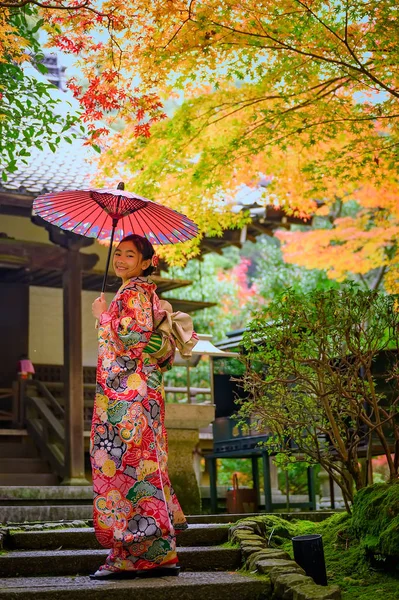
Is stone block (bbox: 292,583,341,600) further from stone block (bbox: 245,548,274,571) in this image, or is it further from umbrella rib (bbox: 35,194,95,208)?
umbrella rib (bbox: 35,194,95,208)

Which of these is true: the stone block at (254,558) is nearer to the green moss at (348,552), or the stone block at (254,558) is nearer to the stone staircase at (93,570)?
the stone staircase at (93,570)

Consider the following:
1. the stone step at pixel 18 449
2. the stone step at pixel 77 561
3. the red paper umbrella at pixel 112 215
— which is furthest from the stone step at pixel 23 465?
the red paper umbrella at pixel 112 215

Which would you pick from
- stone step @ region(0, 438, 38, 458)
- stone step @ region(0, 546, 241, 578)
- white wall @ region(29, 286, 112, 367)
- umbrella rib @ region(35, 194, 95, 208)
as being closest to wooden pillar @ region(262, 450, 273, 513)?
stone step @ region(0, 438, 38, 458)

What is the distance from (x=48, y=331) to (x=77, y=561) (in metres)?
9.47

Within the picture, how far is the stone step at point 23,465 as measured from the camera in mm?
12081

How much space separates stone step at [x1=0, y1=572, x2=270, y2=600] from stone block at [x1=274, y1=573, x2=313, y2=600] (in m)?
0.13

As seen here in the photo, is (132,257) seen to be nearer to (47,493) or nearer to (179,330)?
(179,330)

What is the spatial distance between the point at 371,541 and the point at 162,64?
4654 millimetres

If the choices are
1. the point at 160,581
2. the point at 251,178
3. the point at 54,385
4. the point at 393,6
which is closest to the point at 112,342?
the point at 160,581

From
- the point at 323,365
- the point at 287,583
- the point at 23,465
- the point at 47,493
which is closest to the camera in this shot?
the point at 287,583

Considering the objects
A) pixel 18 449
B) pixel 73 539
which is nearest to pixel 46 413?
pixel 18 449

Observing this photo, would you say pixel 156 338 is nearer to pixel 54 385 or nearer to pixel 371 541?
pixel 371 541

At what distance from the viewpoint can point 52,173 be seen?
12836mm

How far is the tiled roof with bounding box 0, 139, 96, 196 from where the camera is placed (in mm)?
11565
